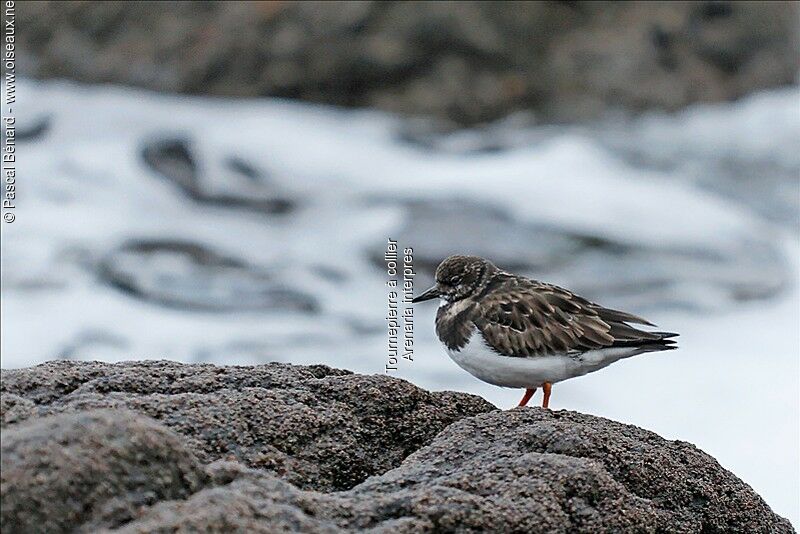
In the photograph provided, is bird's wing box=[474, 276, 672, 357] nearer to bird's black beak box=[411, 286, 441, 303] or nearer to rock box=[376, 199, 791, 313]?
bird's black beak box=[411, 286, 441, 303]

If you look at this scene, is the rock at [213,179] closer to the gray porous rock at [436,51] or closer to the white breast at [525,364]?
the gray porous rock at [436,51]

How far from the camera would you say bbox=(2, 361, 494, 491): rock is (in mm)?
3002

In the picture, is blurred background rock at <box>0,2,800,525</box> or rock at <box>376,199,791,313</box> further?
rock at <box>376,199,791,313</box>

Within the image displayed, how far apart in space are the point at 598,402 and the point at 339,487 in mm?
7093

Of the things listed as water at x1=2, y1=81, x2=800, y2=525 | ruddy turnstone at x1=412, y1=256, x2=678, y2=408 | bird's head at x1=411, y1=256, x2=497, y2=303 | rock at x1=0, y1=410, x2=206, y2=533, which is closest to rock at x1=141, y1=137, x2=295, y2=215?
water at x1=2, y1=81, x2=800, y2=525

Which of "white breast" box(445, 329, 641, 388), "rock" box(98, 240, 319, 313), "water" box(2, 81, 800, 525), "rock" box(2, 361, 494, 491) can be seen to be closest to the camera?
"rock" box(2, 361, 494, 491)

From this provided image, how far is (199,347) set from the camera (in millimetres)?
10617

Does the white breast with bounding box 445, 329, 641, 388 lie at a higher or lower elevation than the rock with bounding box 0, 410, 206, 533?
higher

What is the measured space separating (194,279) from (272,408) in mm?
8865

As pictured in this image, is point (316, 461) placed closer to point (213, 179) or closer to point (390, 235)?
point (390, 235)

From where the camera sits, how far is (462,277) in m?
5.06

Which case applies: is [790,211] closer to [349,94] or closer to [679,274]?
[679,274]

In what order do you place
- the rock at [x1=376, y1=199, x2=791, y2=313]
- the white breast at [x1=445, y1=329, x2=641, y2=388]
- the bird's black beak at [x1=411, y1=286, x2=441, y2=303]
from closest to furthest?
the white breast at [x1=445, y1=329, x2=641, y2=388] < the bird's black beak at [x1=411, y1=286, x2=441, y2=303] < the rock at [x1=376, y1=199, x2=791, y2=313]

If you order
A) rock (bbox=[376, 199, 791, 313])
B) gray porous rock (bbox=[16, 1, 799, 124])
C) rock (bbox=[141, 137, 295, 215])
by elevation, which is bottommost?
rock (bbox=[376, 199, 791, 313])
